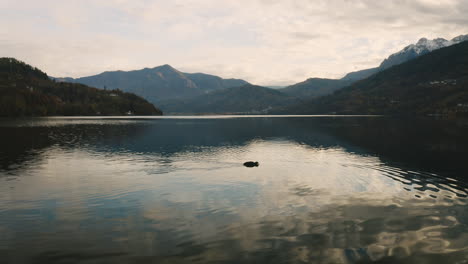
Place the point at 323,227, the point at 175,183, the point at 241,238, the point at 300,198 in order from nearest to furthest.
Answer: the point at 241,238 < the point at 323,227 < the point at 300,198 < the point at 175,183

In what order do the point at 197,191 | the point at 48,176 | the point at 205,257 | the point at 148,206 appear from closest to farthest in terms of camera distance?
the point at 205,257
the point at 148,206
the point at 197,191
the point at 48,176

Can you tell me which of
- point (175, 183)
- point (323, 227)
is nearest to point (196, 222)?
point (323, 227)

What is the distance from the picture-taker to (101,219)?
29516mm

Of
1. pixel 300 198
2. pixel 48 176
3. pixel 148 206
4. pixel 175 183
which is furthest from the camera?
pixel 48 176

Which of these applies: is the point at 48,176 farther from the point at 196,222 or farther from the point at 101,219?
the point at 196,222

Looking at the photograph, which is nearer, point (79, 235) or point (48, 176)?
point (79, 235)

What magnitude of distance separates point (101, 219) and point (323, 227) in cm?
2105

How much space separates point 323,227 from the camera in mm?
27938

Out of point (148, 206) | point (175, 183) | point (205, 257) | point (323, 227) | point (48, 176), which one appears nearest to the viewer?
point (205, 257)

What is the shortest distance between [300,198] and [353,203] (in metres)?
6.20

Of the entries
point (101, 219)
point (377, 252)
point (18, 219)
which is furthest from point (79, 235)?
point (377, 252)

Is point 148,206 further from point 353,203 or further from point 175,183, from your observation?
point 353,203

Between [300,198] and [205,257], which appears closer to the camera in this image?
[205,257]

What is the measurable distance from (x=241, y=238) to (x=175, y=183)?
22863mm
